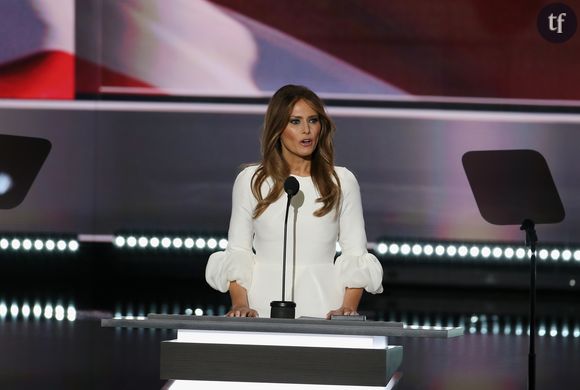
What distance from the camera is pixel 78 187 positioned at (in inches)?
326

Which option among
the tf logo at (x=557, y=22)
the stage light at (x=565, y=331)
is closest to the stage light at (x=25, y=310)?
the stage light at (x=565, y=331)

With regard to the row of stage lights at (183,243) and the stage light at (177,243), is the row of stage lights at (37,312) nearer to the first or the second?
the row of stage lights at (183,243)

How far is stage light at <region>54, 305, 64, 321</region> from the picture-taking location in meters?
7.53

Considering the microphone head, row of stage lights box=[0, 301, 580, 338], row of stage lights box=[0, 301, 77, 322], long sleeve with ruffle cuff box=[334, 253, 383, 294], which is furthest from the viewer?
row of stage lights box=[0, 301, 77, 322]

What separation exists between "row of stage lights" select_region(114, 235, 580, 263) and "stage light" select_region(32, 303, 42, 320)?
70cm

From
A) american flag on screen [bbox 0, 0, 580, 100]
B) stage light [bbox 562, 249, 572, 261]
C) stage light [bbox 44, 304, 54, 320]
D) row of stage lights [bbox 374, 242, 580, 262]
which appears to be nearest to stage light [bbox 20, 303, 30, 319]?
stage light [bbox 44, 304, 54, 320]

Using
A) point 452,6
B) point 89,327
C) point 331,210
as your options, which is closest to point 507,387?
point 331,210

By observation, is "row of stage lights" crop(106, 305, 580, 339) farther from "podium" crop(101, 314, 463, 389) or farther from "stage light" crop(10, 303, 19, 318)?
"podium" crop(101, 314, 463, 389)

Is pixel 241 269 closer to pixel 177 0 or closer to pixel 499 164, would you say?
pixel 499 164

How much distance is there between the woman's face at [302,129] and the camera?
10.3 ft

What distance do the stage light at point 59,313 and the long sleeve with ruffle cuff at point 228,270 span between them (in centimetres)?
459

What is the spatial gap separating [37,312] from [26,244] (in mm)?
571

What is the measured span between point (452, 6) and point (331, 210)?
509 centimetres

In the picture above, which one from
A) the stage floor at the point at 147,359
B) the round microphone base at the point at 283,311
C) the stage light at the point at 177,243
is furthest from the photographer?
the stage light at the point at 177,243
